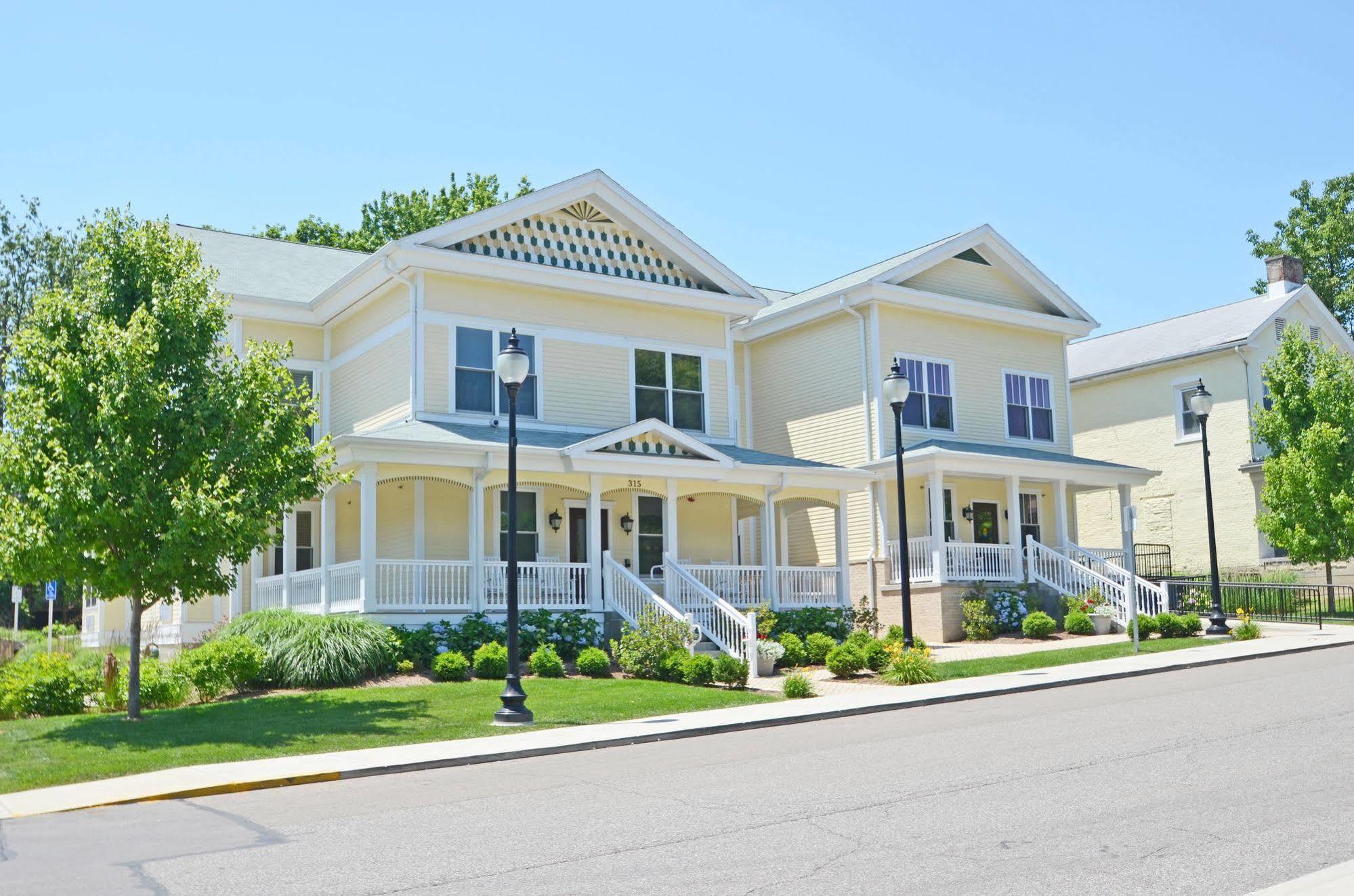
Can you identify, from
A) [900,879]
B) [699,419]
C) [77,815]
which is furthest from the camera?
[699,419]

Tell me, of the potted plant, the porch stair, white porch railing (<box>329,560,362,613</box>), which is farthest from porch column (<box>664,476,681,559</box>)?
the porch stair

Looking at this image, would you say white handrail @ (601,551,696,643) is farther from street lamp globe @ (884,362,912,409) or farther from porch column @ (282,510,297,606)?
porch column @ (282,510,297,606)

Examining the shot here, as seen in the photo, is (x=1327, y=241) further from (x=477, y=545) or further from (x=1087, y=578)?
(x=477, y=545)

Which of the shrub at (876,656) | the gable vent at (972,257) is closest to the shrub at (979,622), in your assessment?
the shrub at (876,656)

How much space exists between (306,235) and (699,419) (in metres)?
27.1

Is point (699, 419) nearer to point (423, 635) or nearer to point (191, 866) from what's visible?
point (423, 635)

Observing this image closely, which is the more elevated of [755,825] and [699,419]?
[699,419]

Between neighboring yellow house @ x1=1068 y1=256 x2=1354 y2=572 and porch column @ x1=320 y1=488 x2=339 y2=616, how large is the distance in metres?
23.5

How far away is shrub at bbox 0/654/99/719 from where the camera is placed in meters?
18.6

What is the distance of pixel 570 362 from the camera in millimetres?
26641

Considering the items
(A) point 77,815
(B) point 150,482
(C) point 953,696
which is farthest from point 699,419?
(A) point 77,815

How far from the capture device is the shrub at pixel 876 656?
20.1 metres

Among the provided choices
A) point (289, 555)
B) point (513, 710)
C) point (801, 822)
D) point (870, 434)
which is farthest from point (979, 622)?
point (801, 822)

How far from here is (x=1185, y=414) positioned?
39531 millimetres
